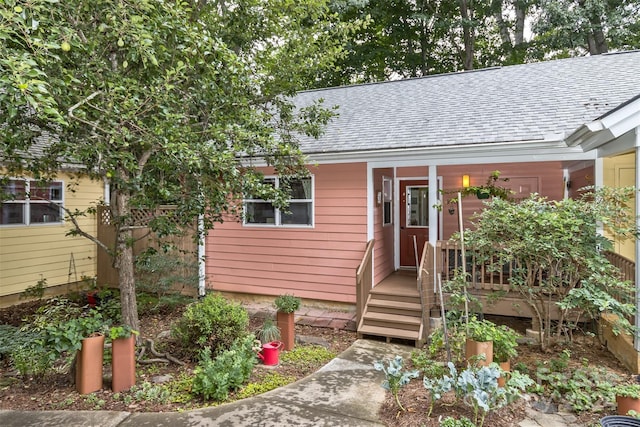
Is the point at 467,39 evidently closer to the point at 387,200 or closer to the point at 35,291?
the point at 387,200

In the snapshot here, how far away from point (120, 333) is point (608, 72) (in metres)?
10.00

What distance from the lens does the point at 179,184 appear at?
557 cm

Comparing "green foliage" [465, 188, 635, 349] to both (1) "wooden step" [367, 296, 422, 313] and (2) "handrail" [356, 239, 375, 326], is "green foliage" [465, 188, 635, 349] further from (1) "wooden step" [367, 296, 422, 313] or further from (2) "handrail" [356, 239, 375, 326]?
(2) "handrail" [356, 239, 375, 326]

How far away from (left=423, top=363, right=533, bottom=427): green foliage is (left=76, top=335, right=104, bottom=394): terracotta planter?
3.54 meters

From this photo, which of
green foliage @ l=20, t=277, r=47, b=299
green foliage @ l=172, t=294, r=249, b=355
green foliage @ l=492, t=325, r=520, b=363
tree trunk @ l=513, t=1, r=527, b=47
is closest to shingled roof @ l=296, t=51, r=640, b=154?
green foliage @ l=492, t=325, r=520, b=363

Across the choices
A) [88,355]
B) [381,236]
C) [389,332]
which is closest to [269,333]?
[389,332]

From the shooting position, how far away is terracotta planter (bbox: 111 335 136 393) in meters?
4.30

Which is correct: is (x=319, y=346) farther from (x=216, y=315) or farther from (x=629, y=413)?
(x=629, y=413)

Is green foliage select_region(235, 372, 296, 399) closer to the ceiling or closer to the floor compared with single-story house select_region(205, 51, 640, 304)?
closer to the floor

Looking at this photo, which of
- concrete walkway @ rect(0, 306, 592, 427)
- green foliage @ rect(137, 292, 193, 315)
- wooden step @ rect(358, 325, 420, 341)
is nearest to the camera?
concrete walkway @ rect(0, 306, 592, 427)

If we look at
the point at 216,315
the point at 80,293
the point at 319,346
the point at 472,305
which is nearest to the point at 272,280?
the point at 319,346

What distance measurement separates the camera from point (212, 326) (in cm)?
498

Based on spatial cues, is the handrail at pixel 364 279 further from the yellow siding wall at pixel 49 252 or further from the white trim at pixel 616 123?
the yellow siding wall at pixel 49 252

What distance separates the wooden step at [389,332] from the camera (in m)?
5.94
